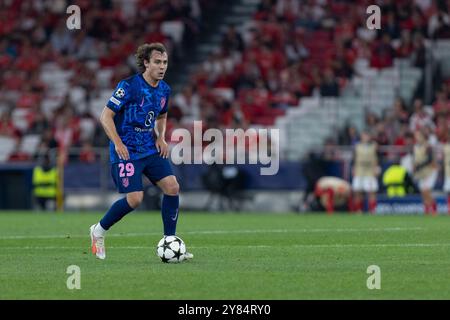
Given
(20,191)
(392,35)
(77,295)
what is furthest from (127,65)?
(77,295)

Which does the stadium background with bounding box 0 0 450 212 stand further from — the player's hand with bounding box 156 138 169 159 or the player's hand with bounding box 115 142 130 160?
the player's hand with bounding box 115 142 130 160

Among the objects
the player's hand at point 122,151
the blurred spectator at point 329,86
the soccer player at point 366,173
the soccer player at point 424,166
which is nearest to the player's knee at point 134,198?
the player's hand at point 122,151

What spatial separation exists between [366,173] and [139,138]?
15113mm

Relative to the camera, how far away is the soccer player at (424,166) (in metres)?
26.9

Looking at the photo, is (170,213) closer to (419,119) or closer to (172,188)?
(172,188)

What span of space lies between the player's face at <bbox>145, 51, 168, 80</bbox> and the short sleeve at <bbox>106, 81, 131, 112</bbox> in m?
0.31

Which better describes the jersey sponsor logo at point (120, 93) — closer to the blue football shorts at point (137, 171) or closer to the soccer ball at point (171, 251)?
the blue football shorts at point (137, 171)

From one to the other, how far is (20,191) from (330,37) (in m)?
8.79

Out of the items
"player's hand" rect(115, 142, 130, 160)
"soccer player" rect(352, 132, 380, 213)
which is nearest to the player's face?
"player's hand" rect(115, 142, 130, 160)

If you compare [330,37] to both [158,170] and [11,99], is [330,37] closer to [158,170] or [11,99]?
[11,99]

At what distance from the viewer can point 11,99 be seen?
34.6 m

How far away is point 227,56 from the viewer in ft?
109

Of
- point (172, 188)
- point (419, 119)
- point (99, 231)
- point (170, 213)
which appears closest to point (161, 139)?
point (172, 188)
